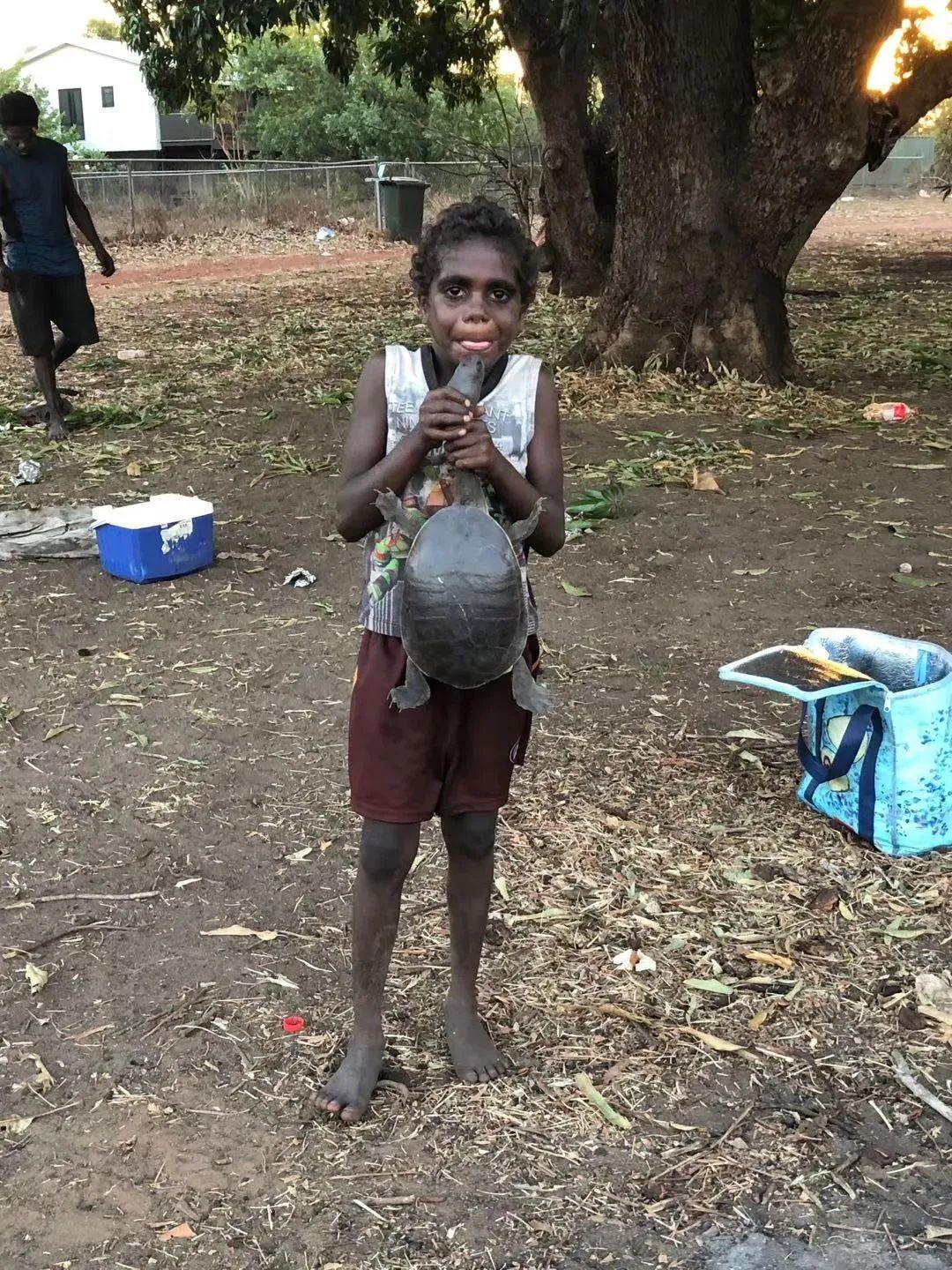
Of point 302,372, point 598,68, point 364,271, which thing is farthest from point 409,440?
point 364,271

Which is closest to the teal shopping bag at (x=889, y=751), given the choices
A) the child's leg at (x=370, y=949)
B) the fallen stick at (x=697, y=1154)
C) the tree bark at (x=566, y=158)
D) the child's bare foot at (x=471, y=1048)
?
the fallen stick at (x=697, y=1154)

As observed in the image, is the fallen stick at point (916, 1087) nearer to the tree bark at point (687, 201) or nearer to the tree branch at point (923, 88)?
the tree bark at point (687, 201)

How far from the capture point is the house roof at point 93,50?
44.9 m

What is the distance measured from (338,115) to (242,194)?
1000 centimetres

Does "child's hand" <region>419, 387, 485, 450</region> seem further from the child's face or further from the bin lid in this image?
the bin lid

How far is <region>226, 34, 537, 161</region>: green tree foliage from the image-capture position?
30.9 meters

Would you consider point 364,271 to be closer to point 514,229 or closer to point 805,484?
point 805,484

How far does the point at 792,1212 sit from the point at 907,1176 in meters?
0.24

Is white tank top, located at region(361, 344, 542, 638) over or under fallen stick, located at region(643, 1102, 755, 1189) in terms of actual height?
over

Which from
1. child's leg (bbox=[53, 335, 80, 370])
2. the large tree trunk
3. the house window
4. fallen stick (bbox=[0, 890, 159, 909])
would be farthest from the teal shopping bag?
the house window

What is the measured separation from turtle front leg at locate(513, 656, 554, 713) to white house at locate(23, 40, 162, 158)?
4659cm

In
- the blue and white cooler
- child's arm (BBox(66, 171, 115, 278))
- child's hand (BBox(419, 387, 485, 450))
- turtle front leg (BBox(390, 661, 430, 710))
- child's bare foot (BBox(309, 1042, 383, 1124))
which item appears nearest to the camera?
child's hand (BBox(419, 387, 485, 450))

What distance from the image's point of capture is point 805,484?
647cm

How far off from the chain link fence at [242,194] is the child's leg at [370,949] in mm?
19505
